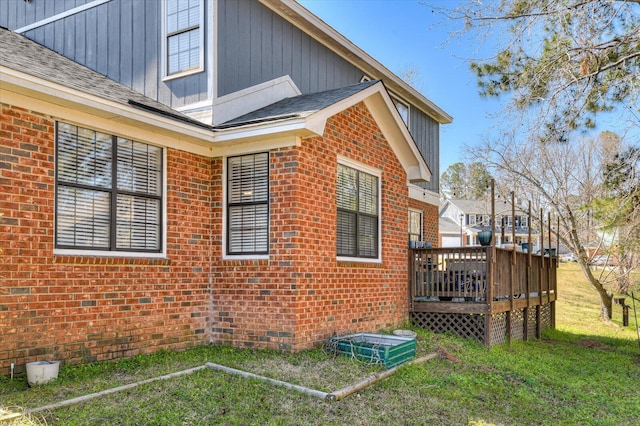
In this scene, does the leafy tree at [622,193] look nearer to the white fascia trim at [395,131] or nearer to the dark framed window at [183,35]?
the white fascia trim at [395,131]

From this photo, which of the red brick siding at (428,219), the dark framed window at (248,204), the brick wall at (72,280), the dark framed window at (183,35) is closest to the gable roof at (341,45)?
the dark framed window at (183,35)

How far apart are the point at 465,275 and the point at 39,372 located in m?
6.97

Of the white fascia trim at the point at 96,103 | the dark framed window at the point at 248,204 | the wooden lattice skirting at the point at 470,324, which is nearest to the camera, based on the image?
the white fascia trim at the point at 96,103

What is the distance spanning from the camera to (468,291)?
9.73m

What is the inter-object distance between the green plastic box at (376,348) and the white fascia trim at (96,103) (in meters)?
3.50

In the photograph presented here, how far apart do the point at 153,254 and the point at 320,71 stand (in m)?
5.93

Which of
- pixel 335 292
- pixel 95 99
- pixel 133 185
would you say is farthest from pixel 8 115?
pixel 335 292

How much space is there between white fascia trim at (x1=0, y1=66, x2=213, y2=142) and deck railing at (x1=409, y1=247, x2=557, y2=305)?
16.2ft

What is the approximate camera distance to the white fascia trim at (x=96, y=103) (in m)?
5.38

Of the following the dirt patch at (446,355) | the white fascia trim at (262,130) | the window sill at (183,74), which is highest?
the window sill at (183,74)

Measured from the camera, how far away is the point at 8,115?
5707mm

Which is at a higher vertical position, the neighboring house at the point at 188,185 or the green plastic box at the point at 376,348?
the neighboring house at the point at 188,185

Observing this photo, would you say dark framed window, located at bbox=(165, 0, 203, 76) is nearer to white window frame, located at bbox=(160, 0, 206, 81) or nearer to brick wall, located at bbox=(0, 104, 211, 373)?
white window frame, located at bbox=(160, 0, 206, 81)

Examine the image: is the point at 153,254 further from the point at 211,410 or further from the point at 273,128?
the point at 211,410
